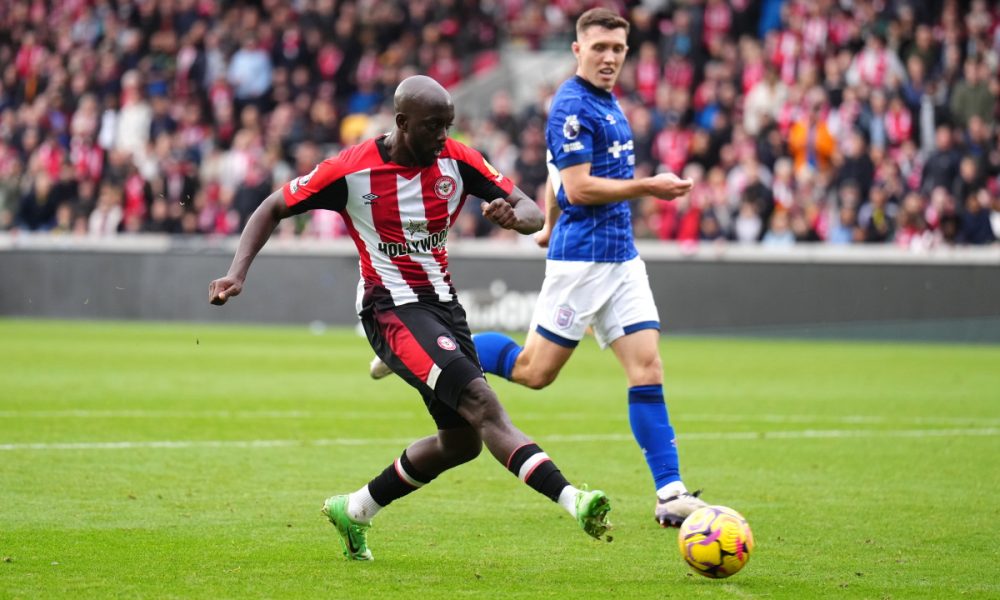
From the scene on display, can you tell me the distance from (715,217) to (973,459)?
12.5m

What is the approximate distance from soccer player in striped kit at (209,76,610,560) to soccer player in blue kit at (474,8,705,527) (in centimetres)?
98

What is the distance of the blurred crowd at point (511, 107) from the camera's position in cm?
2173

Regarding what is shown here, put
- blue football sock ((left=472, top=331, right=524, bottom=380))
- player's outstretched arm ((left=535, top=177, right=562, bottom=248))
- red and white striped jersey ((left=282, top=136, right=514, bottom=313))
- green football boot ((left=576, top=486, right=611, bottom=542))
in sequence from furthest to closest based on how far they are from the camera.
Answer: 1. blue football sock ((left=472, top=331, right=524, bottom=380))
2. player's outstretched arm ((left=535, top=177, right=562, bottom=248))
3. red and white striped jersey ((left=282, top=136, right=514, bottom=313))
4. green football boot ((left=576, top=486, right=611, bottom=542))

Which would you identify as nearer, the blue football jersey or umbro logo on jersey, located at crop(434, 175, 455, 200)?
umbro logo on jersey, located at crop(434, 175, 455, 200)

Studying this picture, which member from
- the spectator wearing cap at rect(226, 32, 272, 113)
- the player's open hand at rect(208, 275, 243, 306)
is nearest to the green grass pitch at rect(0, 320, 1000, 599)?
the player's open hand at rect(208, 275, 243, 306)

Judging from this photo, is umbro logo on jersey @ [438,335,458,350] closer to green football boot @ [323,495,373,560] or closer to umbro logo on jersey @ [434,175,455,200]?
umbro logo on jersey @ [434,175,455,200]

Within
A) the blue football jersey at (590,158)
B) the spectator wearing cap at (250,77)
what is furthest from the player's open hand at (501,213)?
the spectator wearing cap at (250,77)

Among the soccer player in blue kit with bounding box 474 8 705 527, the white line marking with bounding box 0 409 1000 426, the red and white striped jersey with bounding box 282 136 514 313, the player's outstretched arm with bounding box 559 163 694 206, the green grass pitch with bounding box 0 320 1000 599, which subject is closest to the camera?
the green grass pitch with bounding box 0 320 1000 599

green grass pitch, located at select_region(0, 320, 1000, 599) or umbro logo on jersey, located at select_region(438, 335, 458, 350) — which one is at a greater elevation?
umbro logo on jersey, located at select_region(438, 335, 458, 350)

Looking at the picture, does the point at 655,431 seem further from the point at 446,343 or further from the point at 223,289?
the point at 223,289

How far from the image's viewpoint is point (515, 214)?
612cm

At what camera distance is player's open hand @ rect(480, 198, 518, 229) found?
6.01 meters

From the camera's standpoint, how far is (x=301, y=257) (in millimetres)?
23172

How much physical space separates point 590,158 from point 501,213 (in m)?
1.46
